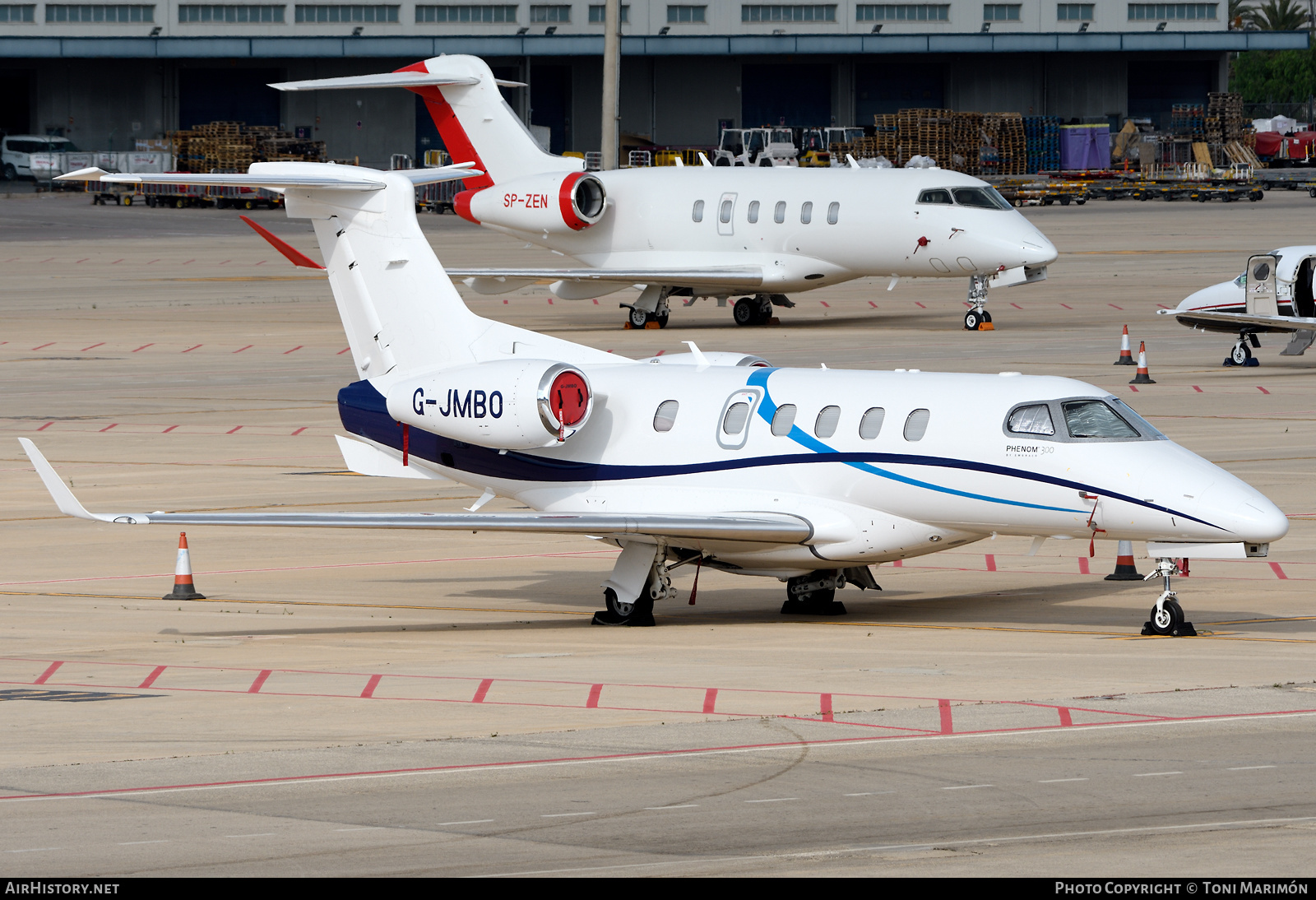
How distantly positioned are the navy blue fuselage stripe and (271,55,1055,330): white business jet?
20439mm

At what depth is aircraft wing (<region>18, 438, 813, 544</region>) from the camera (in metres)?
18.3

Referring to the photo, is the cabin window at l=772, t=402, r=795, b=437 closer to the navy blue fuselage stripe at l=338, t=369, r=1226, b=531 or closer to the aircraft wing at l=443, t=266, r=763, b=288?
the navy blue fuselage stripe at l=338, t=369, r=1226, b=531

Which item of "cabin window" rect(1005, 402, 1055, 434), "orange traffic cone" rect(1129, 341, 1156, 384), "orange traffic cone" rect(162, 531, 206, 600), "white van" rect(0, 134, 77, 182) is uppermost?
"white van" rect(0, 134, 77, 182)

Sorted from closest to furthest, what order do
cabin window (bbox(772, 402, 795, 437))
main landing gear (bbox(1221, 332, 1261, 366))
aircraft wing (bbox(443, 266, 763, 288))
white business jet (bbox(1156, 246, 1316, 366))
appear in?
cabin window (bbox(772, 402, 795, 437)) < white business jet (bbox(1156, 246, 1316, 366)) < main landing gear (bbox(1221, 332, 1261, 366)) < aircraft wing (bbox(443, 266, 763, 288))

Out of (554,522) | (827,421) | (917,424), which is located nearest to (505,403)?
(554,522)

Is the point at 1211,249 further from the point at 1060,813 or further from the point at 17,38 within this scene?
the point at 17,38

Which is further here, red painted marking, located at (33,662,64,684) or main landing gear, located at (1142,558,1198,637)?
main landing gear, located at (1142,558,1198,637)


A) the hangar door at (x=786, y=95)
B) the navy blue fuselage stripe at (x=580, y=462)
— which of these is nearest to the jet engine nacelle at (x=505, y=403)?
the navy blue fuselage stripe at (x=580, y=462)

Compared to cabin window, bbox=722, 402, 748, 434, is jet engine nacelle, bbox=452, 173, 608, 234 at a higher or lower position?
higher

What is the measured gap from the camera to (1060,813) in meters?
11.7

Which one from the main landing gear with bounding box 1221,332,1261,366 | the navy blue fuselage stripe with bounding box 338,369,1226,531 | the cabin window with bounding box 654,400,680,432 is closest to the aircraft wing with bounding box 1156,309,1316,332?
the main landing gear with bounding box 1221,332,1261,366

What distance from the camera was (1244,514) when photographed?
17.0 meters

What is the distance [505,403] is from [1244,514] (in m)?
7.67
